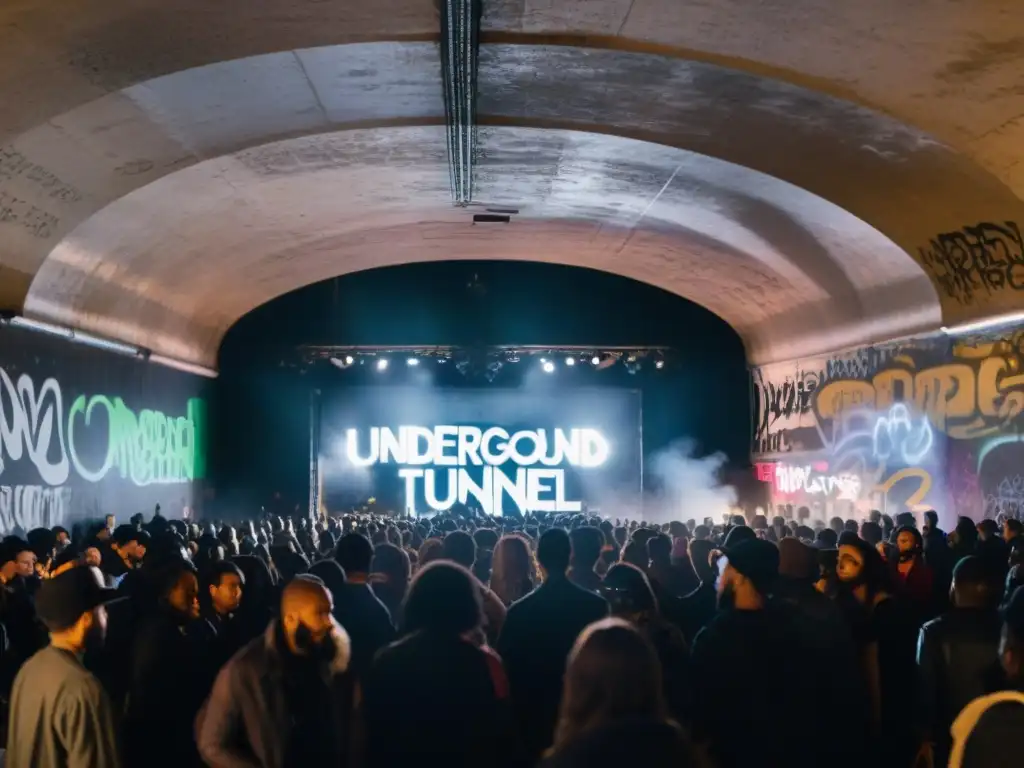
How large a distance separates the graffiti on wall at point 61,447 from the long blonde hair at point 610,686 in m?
12.9

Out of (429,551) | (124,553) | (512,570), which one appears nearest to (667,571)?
(512,570)

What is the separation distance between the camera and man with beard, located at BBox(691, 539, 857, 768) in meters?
4.15

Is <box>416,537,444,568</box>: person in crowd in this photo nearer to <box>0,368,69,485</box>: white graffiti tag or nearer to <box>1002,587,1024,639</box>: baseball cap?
<box>1002,587,1024,639</box>: baseball cap

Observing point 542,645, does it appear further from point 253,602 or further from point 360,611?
point 253,602

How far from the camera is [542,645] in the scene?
207 inches

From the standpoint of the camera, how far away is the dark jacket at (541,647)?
16.9 ft

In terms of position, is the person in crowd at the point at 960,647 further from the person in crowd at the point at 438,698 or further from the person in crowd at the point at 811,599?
the person in crowd at the point at 438,698

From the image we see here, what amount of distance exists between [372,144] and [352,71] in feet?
10.7

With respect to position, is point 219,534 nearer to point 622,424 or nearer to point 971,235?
point 971,235

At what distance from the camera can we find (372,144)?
15.5m

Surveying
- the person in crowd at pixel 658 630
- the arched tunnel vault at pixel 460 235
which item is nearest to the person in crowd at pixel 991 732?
the person in crowd at pixel 658 630

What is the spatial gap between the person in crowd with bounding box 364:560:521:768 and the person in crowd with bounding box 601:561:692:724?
1547 millimetres

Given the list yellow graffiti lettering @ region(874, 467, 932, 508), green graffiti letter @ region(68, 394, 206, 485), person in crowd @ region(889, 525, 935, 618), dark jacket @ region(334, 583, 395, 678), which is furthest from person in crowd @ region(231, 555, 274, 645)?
yellow graffiti lettering @ region(874, 467, 932, 508)

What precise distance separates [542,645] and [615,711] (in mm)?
2320
